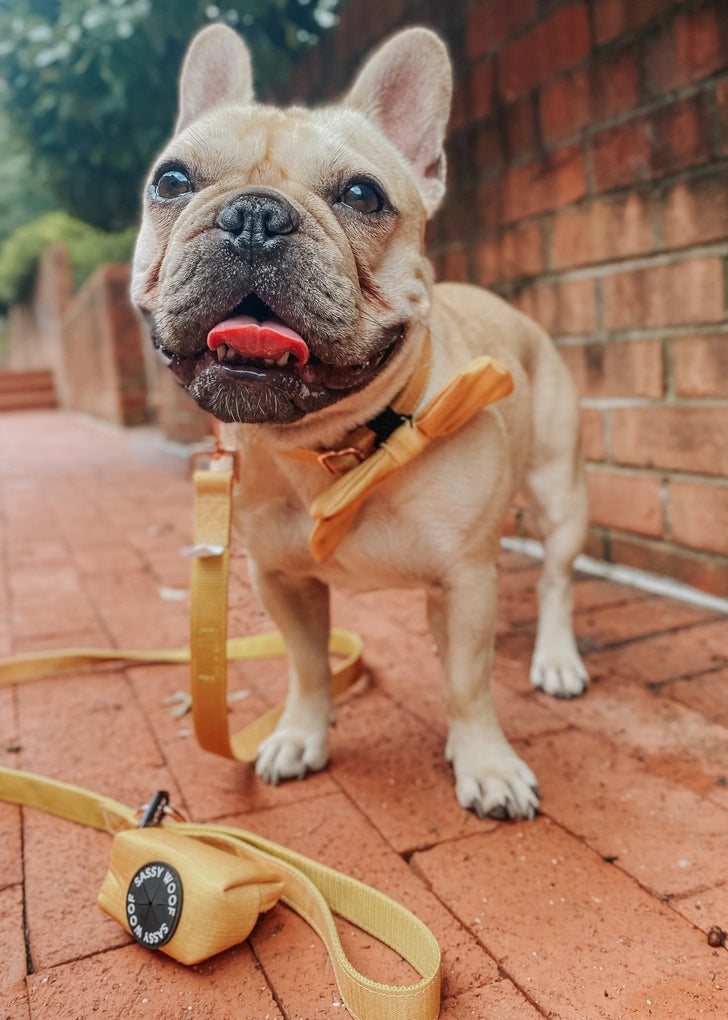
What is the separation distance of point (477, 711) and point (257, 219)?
1.10 m

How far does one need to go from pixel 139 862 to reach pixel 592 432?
2.41m

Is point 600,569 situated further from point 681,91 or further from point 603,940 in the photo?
point 603,940

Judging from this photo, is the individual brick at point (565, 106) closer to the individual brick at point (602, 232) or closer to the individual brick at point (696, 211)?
the individual brick at point (602, 232)

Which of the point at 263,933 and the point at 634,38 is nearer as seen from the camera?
the point at 263,933

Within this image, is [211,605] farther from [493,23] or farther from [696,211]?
[493,23]

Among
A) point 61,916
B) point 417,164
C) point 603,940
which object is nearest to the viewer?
point 603,940

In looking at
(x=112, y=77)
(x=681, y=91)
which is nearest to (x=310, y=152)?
(x=681, y=91)

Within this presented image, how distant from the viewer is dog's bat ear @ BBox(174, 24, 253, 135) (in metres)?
1.87

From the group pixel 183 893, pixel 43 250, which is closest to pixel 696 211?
pixel 183 893

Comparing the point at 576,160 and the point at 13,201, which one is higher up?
the point at 13,201

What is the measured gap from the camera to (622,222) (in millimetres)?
3031

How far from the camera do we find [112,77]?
13.7 feet

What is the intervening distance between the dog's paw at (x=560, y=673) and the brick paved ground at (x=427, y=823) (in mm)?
43

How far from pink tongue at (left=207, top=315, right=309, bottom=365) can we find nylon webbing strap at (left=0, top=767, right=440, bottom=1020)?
0.85 metres
